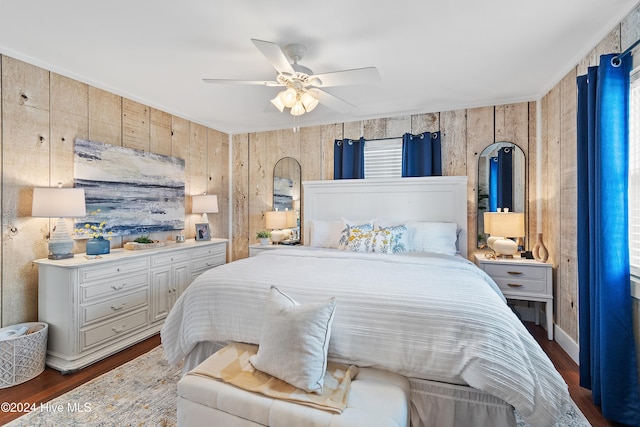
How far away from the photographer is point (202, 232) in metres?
3.88

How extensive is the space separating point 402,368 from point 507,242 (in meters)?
2.20

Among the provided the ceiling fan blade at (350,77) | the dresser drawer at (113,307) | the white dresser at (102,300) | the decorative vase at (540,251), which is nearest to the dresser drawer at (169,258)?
the white dresser at (102,300)

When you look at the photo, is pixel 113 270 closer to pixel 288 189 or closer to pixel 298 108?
pixel 298 108

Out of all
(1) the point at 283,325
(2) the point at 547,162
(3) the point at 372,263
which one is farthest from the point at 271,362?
(2) the point at 547,162

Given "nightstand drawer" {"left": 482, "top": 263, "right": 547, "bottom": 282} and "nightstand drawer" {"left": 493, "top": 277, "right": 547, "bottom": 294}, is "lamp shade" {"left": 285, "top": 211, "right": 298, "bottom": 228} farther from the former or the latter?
"nightstand drawer" {"left": 493, "top": 277, "right": 547, "bottom": 294}

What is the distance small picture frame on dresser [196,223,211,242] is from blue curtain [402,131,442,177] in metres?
2.62

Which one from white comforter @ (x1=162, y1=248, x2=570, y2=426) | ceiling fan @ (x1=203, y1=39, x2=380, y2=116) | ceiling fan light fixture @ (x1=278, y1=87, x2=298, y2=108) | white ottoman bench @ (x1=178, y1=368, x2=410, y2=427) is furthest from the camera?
ceiling fan light fixture @ (x1=278, y1=87, x2=298, y2=108)

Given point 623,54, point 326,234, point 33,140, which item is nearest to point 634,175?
point 623,54

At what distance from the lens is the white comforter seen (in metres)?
1.41

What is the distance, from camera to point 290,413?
129 cm

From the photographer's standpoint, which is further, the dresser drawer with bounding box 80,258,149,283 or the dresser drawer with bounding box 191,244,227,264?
the dresser drawer with bounding box 191,244,227,264

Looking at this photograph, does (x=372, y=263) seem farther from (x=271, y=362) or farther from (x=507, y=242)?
(x=507, y=242)

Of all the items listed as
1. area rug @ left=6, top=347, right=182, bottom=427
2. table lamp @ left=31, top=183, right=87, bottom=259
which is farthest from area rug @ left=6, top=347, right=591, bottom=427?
table lamp @ left=31, top=183, right=87, bottom=259

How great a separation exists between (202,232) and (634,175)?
4030mm
